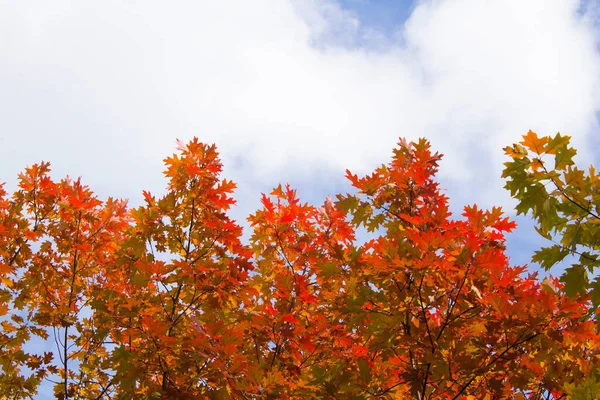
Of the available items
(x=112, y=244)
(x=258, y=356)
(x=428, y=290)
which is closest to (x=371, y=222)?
(x=428, y=290)

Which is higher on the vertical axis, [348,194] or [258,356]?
[348,194]

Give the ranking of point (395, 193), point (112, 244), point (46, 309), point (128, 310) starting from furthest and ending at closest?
point (112, 244)
point (46, 309)
point (395, 193)
point (128, 310)

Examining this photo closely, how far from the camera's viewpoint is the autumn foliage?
14.6ft

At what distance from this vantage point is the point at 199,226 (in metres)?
6.24

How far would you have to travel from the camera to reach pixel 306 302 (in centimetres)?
593

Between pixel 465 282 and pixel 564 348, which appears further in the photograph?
pixel 564 348

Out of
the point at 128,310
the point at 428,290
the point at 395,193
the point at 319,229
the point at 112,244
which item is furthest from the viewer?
the point at 112,244

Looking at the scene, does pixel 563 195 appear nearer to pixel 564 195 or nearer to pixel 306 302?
pixel 564 195

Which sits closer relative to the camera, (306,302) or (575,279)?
(575,279)

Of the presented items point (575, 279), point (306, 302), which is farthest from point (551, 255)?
point (306, 302)

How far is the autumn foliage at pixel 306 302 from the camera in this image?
14.6 ft

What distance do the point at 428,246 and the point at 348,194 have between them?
1963 mm

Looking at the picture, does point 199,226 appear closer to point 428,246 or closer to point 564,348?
point 428,246

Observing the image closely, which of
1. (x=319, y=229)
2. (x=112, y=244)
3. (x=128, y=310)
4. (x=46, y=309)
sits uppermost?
(x=112, y=244)
